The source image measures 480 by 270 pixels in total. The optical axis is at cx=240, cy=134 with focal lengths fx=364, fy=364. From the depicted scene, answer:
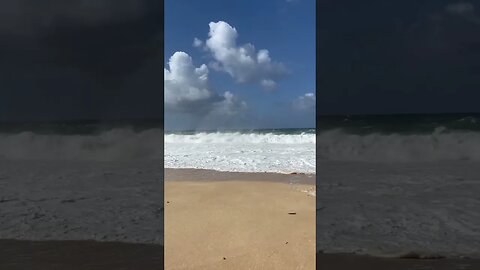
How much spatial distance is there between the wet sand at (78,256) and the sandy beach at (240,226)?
21 centimetres

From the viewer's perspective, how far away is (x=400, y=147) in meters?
4.92

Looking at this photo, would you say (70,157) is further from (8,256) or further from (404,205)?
(404,205)

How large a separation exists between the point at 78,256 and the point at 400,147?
14.2 ft

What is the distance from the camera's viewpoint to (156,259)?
145cm

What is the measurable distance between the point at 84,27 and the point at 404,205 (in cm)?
203

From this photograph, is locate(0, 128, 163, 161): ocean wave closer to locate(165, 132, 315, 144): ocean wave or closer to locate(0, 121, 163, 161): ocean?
locate(0, 121, 163, 161): ocean

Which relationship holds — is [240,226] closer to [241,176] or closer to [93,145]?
[93,145]

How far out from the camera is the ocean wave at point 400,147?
3.93 meters

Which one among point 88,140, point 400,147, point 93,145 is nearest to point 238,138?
point 400,147

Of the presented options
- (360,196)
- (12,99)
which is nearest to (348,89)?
(360,196)

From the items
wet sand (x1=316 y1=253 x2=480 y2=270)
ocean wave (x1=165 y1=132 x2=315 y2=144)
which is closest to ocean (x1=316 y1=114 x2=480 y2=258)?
wet sand (x1=316 y1=253 x2=480 y2=270)

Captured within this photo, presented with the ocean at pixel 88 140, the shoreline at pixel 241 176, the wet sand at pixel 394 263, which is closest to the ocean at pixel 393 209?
the wet sand at pixel 394 263

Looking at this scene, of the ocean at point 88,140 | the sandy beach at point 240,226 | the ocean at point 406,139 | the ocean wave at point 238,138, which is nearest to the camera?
the ocean at point 88,140

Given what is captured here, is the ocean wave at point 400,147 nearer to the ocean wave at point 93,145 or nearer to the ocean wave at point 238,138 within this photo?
the ocean wave at point 93,145
